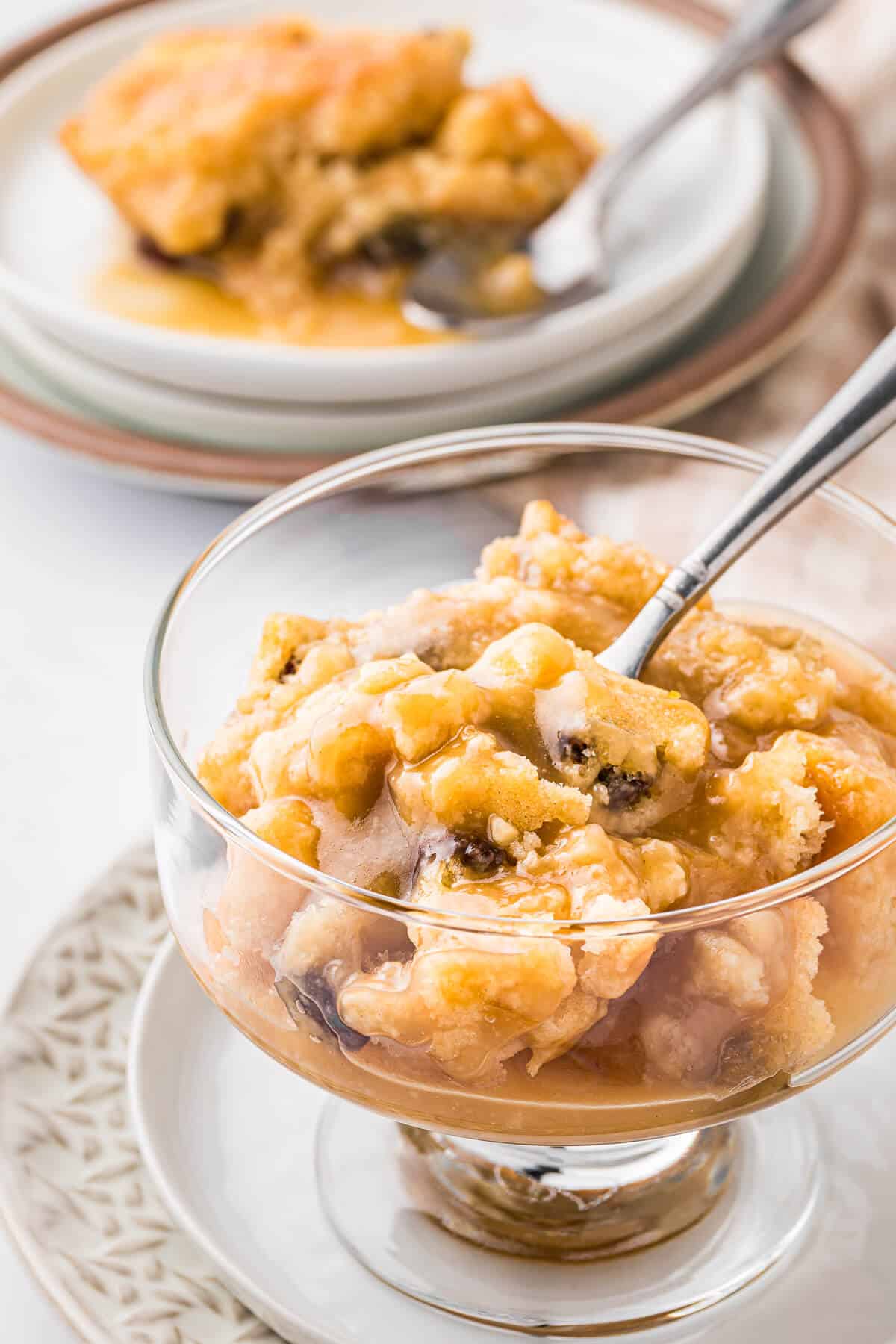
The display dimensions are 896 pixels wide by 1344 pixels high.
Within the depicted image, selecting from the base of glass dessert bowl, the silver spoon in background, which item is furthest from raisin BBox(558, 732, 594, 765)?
the silver spoon in background

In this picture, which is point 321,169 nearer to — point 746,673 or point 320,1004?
point 746,673

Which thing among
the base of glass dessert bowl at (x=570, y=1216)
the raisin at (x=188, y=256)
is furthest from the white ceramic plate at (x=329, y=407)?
the base of glass dessert bowl at (x=570, y=1216)

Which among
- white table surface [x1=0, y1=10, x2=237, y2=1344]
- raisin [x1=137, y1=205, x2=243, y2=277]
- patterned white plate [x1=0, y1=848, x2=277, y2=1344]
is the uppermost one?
patterned white plate [x1=0, y1=848, x2=277, y2=1344]

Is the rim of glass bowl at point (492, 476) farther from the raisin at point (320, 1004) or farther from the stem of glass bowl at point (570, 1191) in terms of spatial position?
the stem of glass bowl at point (570, 1191)

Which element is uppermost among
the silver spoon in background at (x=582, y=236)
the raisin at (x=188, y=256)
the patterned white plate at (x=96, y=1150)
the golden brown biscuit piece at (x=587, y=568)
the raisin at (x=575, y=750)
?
the raisin at (x=575, y=750)

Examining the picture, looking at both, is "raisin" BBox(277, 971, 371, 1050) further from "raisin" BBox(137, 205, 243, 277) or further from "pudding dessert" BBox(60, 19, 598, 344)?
"raisin" BBox(137, 205, 243, 277)

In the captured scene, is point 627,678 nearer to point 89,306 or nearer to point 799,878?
point 799,878

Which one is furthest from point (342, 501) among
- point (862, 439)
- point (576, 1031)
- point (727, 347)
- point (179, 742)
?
point (727, 347)

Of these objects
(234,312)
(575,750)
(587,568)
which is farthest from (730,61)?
(575,750)
